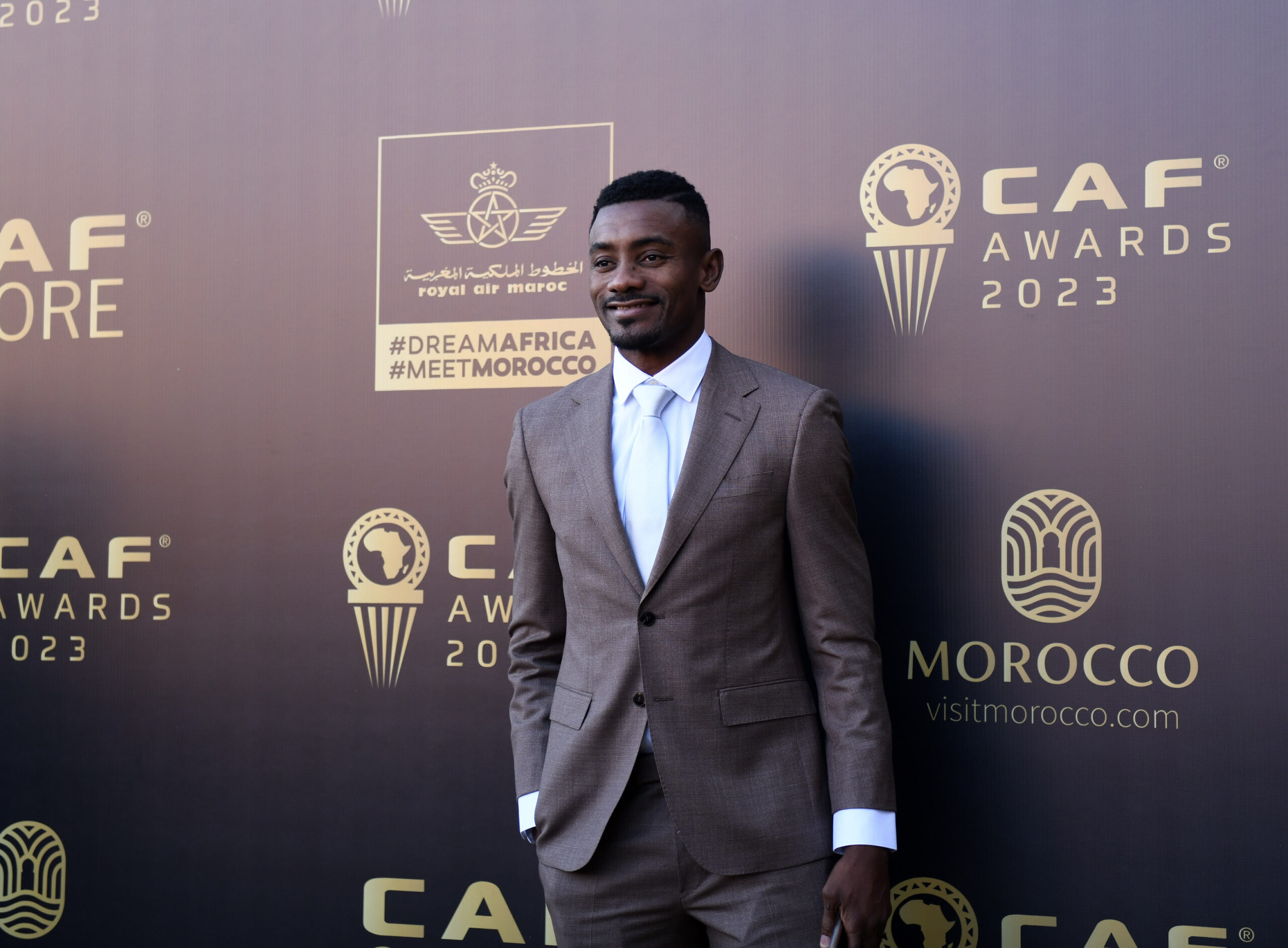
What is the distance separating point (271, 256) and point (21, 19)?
0.95 meters

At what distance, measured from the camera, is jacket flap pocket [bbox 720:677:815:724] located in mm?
1654

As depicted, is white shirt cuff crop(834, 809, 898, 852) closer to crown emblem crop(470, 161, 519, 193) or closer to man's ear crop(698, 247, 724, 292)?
man's ear crop(698, 247, 724, 292)

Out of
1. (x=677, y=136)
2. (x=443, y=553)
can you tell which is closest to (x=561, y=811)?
(x=443, y=553)

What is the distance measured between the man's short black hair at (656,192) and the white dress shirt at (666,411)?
21 cm

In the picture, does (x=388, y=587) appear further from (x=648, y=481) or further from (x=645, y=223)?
(x=645, y=223)

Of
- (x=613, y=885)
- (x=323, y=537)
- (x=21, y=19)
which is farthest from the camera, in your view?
(x=21, y=19)

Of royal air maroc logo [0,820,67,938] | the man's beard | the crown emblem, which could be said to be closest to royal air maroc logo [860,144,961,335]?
the man's beard

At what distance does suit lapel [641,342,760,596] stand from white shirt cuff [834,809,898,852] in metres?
0.45

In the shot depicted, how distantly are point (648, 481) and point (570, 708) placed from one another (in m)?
0.38

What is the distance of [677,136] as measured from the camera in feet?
7.68

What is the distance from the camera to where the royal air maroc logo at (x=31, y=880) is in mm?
2623

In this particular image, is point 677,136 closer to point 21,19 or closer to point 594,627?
point 594,627

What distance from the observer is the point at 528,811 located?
1792mm

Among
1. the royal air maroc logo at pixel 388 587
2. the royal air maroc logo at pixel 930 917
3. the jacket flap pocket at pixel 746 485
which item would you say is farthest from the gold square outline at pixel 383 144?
the royal air maroc logo at pixel 930 917
